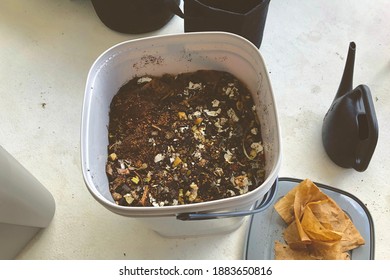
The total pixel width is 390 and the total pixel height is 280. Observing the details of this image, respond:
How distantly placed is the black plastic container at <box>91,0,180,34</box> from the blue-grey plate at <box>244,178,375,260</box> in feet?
1.79

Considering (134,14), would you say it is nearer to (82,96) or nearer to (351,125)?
(82,96)

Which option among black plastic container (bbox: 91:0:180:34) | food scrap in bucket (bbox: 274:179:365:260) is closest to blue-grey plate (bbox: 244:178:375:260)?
food scrap in bucket (bbox: 274:179:365:260)

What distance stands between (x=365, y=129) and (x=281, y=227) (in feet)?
0.88

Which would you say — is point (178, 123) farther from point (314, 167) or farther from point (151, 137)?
point (314, 167)

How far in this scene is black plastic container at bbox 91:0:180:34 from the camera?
0.98m

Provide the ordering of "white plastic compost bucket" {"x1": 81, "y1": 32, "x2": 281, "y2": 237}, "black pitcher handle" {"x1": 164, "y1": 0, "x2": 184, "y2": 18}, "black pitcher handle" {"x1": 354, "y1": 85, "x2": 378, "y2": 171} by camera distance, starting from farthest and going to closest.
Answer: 1. "black pitcher handle" {"x1": 164, "y1": 0, "x2": 184, "y2": 18}
2. "black pitcher handle" {"x1": 354, "y1": 85, "x2": 378, "y2": 171}
3. "white plastic compost bucket" {"x1": 81, "y1": 32, "x2": 281, "y2": 237}

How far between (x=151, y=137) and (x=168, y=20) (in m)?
0.49

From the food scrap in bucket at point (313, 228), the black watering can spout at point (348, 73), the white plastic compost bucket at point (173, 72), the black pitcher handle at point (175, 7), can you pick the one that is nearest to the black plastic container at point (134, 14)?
the black pitcher handle at point (175, 7)

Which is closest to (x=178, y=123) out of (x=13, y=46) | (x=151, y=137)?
(x=151, y=137)

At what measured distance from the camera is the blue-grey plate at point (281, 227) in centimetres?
81

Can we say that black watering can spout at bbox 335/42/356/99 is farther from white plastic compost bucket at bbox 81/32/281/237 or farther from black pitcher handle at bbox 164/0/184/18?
black pitcher handle at bbox 164/0/184/18

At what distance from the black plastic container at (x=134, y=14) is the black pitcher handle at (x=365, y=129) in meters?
0.48

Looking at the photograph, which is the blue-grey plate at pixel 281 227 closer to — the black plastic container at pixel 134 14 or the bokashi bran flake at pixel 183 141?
the bokashi bran flake at pixel 183 141

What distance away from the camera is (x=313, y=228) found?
78 cm
